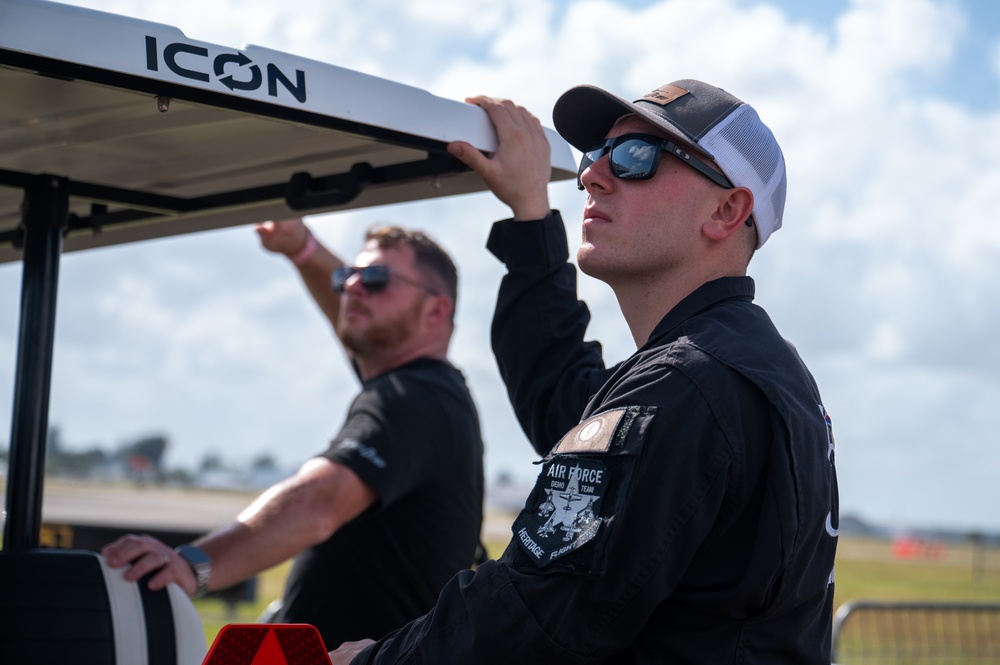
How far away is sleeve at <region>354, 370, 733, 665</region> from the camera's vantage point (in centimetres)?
194

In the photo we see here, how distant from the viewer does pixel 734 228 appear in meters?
2.53

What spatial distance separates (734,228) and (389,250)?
237 centimetres

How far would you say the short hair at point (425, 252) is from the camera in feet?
15.5

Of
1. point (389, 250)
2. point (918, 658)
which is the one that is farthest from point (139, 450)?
point (389, 250)

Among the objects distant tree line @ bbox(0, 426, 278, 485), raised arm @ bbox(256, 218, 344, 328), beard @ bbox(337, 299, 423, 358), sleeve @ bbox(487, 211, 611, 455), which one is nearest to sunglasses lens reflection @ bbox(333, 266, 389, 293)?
beard @ bbox(337, 299, 423, 358)

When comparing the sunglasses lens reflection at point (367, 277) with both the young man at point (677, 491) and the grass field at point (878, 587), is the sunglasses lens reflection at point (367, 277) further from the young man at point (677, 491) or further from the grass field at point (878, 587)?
the grass field at point (878, 587)

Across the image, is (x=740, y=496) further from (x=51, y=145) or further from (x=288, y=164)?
(x=51, y=145)

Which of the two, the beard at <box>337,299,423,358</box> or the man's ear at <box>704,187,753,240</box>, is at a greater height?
the beard at <box>337,299,423,358</box>

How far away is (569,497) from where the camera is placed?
201 centimetres

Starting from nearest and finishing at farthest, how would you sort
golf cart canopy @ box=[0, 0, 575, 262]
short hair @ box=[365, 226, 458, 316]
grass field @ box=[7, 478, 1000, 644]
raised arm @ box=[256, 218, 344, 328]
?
golf cart canopy @ box=[0, 0, 575, 262] < short hair @ box=[365, 226, 458, 316] < raised arm @ box=[256, 218, 344, 328] < grass field @ box=[7, 478, 1000, 644]

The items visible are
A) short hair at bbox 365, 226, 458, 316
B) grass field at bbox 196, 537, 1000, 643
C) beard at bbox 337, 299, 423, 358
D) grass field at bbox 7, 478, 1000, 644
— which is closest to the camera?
beard at bbox 337, 299, 423, 358

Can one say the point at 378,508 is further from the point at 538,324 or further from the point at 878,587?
the point at 878,587

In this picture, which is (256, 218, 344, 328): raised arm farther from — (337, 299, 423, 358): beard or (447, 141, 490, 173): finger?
(447, 141, 490, 173): finger

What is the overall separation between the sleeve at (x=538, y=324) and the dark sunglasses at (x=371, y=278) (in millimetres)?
1406
